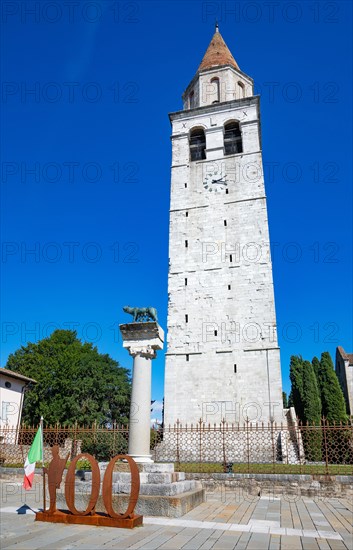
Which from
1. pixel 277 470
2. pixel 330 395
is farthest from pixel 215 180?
pixel 277 470

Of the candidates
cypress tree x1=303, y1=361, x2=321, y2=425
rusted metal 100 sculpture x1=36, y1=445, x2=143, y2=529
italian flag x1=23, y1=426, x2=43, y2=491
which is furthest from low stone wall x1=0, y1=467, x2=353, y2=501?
cypress tree x1=303, y1=361, x2=321, y2=425

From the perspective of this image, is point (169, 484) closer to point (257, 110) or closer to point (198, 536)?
point (198, 536)

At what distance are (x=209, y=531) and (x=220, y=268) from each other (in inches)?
823

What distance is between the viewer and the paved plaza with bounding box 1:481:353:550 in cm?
554

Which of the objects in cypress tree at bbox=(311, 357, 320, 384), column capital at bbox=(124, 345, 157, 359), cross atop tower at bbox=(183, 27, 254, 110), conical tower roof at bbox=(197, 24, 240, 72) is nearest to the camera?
column capital at bbox=(124, 345, 157, 359)

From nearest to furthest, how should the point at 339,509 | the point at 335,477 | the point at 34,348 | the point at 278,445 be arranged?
the point at 339,509, the point at 335,477, the point at 278,445, the point at 34,348

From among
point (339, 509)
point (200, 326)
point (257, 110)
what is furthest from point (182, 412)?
point (257, 110)

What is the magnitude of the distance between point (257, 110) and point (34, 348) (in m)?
28.6

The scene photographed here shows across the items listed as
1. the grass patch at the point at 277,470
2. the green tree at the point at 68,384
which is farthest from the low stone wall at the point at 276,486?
the green tree at the point at 68,384

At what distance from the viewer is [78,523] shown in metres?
6.89

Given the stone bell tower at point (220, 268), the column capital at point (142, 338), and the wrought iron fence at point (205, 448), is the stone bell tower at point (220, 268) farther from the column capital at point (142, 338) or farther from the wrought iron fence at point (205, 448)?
the column capital at point (142, 338)

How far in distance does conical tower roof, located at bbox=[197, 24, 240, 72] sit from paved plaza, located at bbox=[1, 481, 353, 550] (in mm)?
33564

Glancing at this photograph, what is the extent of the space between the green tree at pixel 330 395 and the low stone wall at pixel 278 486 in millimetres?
19817

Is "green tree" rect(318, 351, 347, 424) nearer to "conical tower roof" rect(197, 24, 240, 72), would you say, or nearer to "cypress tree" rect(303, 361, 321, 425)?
"cypress tree" rect(303, 361, 321, 425)
